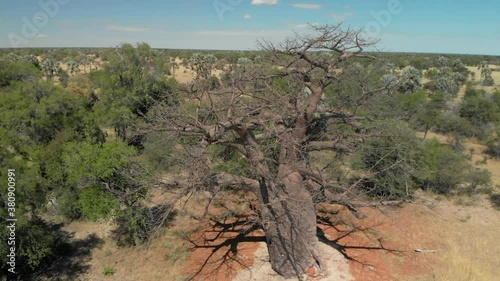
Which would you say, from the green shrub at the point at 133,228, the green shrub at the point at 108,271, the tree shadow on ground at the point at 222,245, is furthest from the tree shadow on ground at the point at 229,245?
the green shrub at the point at 108,271

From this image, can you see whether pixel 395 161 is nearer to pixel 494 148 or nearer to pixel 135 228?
pixel 135 228

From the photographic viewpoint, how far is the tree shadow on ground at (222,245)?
27.9ft

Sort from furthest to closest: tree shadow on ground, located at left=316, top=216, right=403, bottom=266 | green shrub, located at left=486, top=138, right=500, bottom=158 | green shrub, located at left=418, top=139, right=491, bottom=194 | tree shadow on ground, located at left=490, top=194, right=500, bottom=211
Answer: green shrub, located at left=486, top=138, right=500, bottom=158, green shrub, located at left=418, top=139, right=491, bottom=194, tree shadow on ground, located at left=490, top=194, right=500, bottom=211, tree shadow on ground, located at left=316, top=216, right=403, bottom=266

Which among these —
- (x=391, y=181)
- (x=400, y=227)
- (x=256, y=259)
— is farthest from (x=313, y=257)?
(x=391, y=181)

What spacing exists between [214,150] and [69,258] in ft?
18.9

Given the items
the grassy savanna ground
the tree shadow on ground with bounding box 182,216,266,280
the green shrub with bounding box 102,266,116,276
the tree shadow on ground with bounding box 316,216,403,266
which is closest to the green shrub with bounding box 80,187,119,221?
the green shrub with bounding box 102,266,116,276

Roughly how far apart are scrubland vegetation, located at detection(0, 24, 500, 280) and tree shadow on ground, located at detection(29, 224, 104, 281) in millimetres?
184

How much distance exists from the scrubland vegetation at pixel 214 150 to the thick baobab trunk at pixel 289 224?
0.04 m

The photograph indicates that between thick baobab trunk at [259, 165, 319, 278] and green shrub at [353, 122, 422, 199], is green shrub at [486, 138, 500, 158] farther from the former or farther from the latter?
thick baobab trunk at [259, 165, 319, 278]

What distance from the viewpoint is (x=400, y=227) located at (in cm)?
1084

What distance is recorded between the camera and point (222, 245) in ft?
31.7

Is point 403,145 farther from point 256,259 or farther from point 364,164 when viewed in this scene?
point 256,259

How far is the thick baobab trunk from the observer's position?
24.3ft

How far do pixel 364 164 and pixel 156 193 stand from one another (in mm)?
8849
